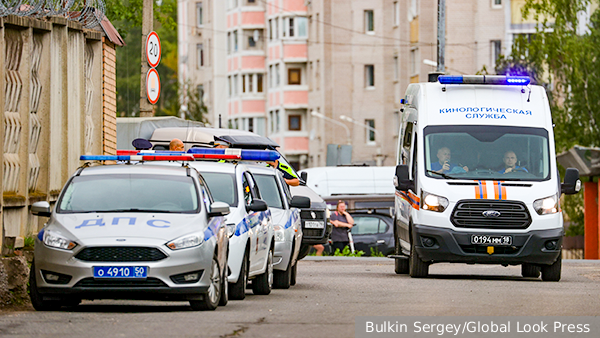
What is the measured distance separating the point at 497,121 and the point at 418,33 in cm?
4825

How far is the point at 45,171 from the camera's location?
1773 cm

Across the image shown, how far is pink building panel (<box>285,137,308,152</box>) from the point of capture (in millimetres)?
85625

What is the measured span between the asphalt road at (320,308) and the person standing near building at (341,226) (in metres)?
12.0

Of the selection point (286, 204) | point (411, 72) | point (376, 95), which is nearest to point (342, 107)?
point (376, 95)

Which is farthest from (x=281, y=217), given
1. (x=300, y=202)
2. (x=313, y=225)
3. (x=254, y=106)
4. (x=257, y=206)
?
(x=254, y=106)

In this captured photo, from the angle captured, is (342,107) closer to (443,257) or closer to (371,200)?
(371,200)

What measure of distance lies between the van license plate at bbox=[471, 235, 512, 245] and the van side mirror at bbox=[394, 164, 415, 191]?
1.24m

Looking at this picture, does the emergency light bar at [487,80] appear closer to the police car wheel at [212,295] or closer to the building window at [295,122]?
the police car wheel at [212,295]

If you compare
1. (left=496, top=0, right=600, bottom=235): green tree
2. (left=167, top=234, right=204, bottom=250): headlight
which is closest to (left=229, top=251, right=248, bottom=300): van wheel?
(left=167, top=234, right=204, bottom=250): headlight

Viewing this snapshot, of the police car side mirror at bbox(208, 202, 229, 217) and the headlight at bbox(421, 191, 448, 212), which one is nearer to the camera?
the police car side mirror at bbox(208, 202, 229, 217)

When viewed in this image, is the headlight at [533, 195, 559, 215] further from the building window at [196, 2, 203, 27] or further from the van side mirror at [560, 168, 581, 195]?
the building window at [196, 2, 203, 27]

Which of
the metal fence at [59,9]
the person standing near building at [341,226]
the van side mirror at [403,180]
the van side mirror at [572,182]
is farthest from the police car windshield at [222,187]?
the person standing near building at [341,226]

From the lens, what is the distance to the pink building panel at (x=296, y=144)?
85.6m

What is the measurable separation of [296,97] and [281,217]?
6800 centimetres
